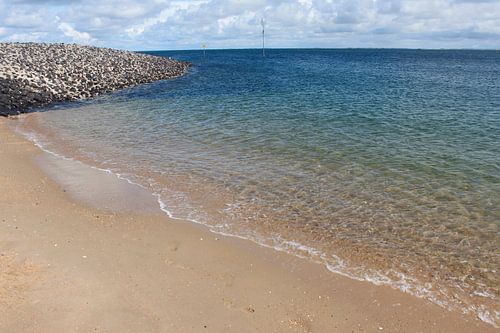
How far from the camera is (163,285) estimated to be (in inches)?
354

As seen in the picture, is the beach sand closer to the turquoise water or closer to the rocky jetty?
the turquoise water

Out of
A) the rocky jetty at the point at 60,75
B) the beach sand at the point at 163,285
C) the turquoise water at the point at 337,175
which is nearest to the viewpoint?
the beach sand at the point at 163,285

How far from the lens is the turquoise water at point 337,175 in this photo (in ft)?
34.2

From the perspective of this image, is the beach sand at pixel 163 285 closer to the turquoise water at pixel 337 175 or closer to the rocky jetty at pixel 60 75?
the turquoise water at pixel 337 175

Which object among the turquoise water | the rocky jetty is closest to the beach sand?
the turquoise water

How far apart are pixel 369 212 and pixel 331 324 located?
585 cm

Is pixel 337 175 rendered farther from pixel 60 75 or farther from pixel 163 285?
pixel 60 75

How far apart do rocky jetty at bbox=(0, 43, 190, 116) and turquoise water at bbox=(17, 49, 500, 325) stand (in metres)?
3.90

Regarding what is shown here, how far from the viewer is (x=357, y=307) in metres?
8.45

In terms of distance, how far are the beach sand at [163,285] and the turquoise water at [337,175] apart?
0.80m

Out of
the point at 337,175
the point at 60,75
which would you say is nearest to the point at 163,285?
the point at 337,175

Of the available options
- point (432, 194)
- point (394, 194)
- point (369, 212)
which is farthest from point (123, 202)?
point (432, 194)

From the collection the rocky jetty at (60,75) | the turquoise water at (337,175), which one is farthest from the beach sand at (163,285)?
the rocky jetty at (60,75)

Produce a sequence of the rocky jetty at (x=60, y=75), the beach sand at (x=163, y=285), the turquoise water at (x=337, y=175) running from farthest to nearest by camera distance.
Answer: the rocky jetty at (x=60, y=75), the turquoise water at (x=337, y=175), the beach sand at (x=163, y=285)
